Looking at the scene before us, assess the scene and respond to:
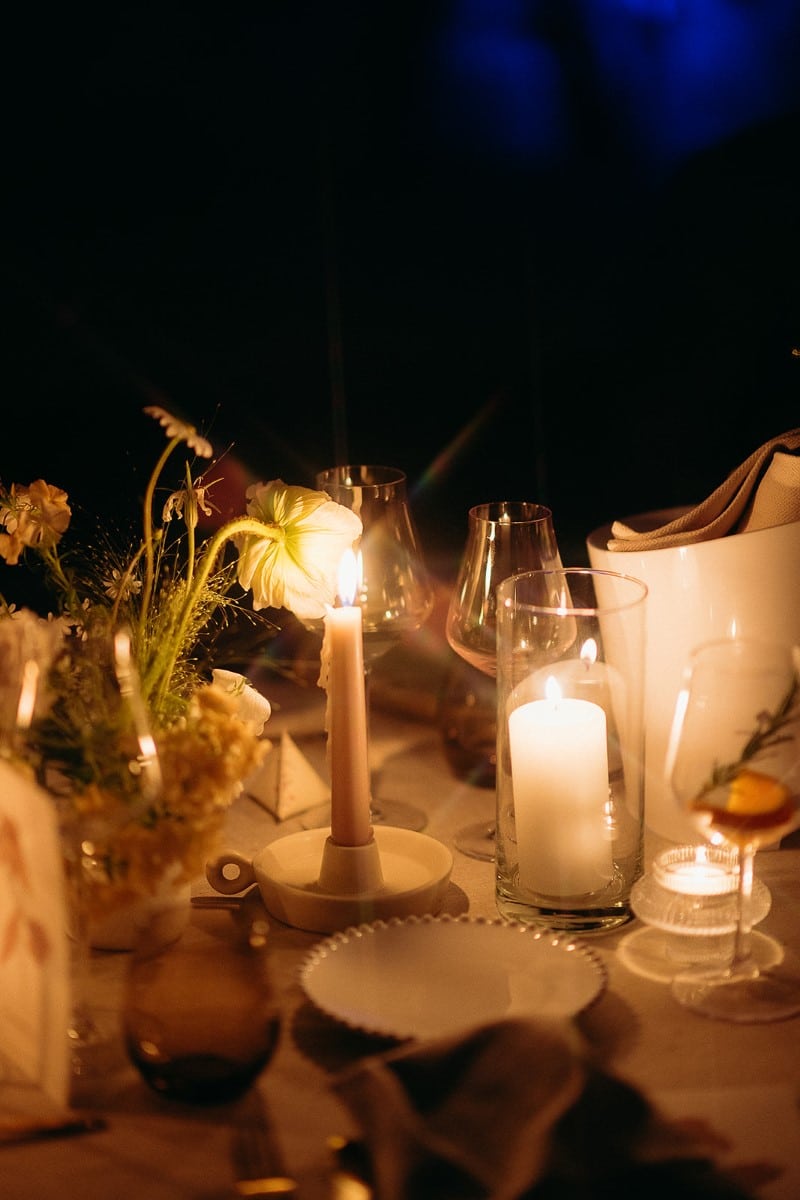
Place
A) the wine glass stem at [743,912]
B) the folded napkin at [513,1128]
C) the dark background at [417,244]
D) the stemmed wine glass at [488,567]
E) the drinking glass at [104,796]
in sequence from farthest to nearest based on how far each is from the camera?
the dark background at [417,244]
the stemmed wine glass at [488,567]
the wine glass stem at [743,912]
the drinking glass at [104,796]
the folded napkin at [513,1128]

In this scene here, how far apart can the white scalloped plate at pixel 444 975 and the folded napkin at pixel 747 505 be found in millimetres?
383

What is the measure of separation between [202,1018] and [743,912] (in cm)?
40

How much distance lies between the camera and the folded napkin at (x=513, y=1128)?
2.26 feet

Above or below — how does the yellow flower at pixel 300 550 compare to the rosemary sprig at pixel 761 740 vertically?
above

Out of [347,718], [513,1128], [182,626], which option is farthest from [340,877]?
[513,1128]

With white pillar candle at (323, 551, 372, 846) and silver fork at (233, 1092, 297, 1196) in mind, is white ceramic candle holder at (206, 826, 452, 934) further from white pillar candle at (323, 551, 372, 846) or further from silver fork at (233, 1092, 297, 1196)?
silver fork at (233, 1092, 297, 1196)

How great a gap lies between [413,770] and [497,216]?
1091 millimetres

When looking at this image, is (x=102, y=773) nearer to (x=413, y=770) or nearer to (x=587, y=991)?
(x=587, y=991)

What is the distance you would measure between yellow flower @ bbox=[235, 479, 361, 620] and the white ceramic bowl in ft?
0.88

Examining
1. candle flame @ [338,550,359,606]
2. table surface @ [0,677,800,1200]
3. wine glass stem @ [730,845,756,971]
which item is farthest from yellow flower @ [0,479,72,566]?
wine glass stem @ [730,845,756,971]

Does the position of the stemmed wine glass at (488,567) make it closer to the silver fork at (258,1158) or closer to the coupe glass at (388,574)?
the coupe glass at (388,574)

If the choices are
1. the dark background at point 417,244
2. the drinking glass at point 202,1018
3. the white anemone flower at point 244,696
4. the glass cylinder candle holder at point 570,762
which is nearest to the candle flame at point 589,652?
the glass cylinder candle holder at point 570,762

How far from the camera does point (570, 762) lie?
39.2 inches

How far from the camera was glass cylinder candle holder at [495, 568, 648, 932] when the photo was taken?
39.3 inches
